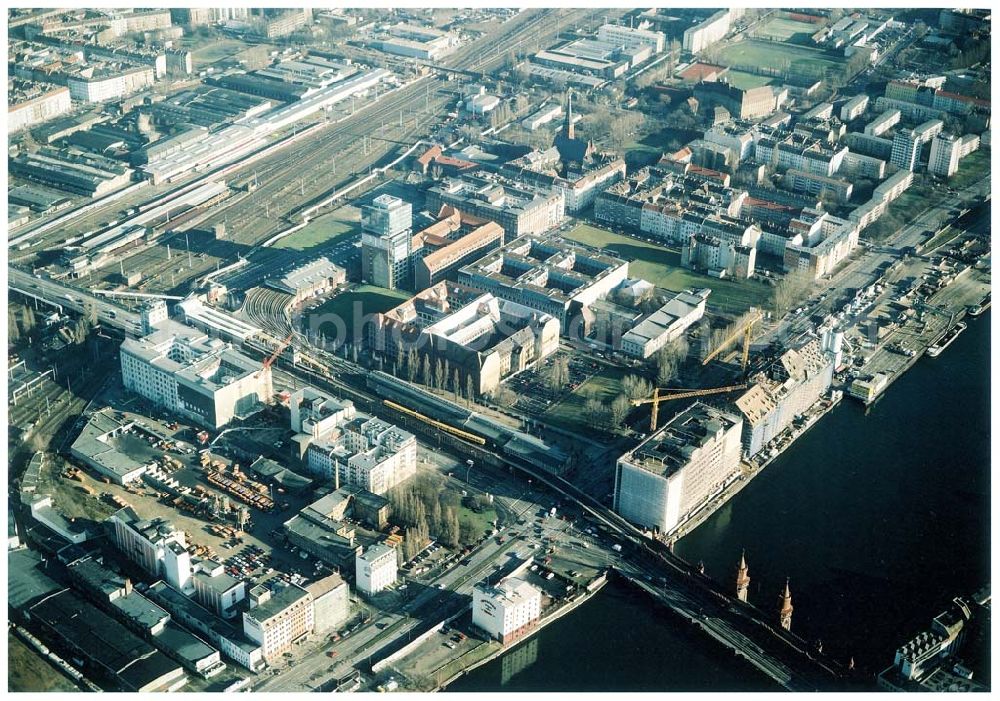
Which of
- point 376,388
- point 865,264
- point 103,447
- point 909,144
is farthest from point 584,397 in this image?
point 909,144

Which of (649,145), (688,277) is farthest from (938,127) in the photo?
(688,277)

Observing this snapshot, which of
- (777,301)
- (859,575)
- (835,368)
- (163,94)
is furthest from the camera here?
(163,94)

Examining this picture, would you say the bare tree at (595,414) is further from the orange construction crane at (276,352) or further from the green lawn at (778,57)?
the green lawn at (778,57)

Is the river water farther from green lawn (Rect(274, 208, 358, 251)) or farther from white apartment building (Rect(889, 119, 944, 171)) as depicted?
green lawn (Rect(274, 208, 358, 251))

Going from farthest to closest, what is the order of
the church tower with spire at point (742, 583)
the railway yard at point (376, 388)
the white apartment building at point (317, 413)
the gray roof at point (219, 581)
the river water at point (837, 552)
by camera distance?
the white apartment building at point (317, 413) → the church tower with spire at point (742, 583) → the railway yard at point (376, 388) → the gray roof at point (219, 581) → the river water at point (837, 552)

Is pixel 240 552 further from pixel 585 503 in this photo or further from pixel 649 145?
pixel 649 145

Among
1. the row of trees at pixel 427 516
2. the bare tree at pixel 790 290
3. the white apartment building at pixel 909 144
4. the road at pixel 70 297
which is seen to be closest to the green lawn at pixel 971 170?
the white apartment building at pixel 909 144
